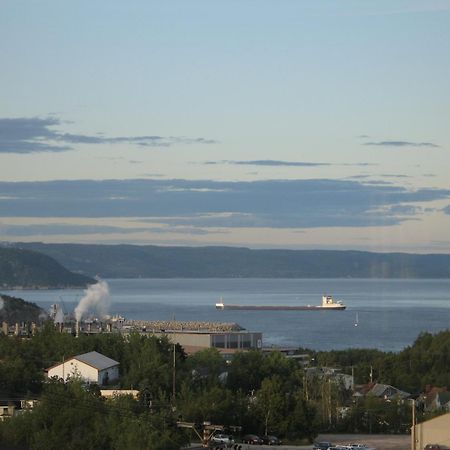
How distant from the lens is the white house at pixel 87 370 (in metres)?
38.5

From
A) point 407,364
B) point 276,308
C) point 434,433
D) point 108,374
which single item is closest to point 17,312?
point 276,308

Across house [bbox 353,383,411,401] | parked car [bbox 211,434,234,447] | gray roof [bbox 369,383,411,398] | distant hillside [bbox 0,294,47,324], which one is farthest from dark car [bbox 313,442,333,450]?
distant hillside [bbox 0,294,47,324]

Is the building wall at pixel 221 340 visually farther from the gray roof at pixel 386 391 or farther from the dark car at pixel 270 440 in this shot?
the dark car at pixel 270 440

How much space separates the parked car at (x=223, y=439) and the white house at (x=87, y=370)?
26.9ft

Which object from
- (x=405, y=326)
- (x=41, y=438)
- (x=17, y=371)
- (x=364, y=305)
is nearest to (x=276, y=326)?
(x=405, y=326)

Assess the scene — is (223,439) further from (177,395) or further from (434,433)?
(177,395)

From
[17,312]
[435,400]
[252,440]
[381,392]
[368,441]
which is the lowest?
[368,441]

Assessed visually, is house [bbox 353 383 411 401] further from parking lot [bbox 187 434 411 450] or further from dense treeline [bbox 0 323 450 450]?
parking lot [bbox 187 434 411 450]

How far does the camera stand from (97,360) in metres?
40.5

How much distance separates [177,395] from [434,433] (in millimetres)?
8818

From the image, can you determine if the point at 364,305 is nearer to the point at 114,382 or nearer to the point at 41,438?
the point at 114,382

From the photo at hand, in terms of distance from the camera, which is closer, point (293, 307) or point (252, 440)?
point (252, 440)

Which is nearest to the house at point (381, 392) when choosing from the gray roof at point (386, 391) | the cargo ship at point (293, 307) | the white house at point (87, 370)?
the gray roof at point (386, 391)

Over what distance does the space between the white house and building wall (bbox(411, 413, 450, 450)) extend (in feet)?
39.4
